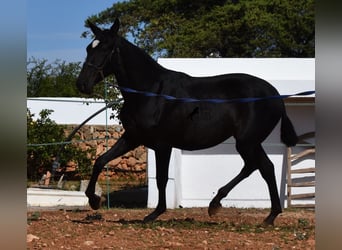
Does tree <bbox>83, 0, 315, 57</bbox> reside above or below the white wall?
above

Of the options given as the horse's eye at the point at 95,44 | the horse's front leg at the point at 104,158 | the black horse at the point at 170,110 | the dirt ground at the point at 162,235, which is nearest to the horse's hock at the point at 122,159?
the dirt ground at the point at 162,235

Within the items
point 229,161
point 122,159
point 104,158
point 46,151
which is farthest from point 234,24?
point 104,158

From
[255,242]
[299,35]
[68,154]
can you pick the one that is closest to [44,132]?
[68,154]

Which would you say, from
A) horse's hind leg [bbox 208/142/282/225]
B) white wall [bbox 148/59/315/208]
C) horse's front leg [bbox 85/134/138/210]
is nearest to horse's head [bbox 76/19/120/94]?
horse's front leg [bbox 85/134/138/210]

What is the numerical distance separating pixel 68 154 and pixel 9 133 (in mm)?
14648

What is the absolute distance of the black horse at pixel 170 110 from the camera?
7512mm

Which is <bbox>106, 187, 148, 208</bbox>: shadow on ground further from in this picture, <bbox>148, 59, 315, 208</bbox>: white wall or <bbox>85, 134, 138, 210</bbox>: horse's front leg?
<bbox>85, 134, 138, 210</bbox>: horse's front leg

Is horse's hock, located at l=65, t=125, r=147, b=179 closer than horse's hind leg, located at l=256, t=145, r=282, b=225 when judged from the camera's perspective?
No

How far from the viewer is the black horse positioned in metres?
7.51

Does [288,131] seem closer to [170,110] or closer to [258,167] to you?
[258,167]

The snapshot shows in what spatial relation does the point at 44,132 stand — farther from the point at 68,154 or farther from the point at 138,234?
the point at 138,234

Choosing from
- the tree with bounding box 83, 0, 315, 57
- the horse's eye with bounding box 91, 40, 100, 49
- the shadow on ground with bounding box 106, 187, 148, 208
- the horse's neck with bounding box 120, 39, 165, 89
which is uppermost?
the tree with bounding box 83, 0, 315, 57

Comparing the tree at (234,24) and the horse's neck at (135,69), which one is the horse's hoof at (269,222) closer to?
the horse's neck at (135,69)

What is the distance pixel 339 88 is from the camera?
2.21 m
